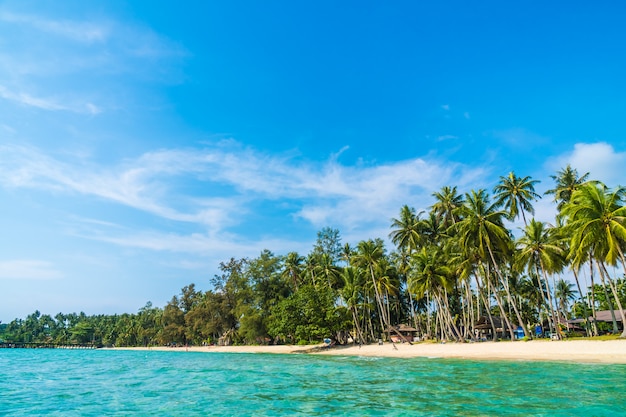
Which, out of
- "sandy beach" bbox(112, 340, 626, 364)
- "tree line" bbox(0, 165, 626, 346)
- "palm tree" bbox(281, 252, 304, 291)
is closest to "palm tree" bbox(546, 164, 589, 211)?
"tree line" bbox(0, 165, 626, 346)

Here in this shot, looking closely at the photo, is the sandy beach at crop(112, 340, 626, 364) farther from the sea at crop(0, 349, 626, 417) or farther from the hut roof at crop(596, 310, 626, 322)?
the hut roof at crop(596, 310, 626, 322)

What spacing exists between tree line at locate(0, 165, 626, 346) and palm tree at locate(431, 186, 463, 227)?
0.14 m

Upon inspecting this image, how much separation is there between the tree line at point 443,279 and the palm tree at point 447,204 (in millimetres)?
137

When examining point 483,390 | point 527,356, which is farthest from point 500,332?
point 483,390

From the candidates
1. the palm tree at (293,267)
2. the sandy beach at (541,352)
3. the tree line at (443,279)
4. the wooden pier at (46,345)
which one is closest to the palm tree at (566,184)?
the tree line at (443,279)

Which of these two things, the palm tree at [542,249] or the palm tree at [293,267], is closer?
the palm tree at [542,249]

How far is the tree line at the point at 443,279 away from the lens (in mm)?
33531

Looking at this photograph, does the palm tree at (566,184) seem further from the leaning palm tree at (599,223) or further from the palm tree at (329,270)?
the palm tree at (329,270)

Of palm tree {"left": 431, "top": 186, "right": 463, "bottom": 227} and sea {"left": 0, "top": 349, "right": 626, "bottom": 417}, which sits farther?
palm tree {"left": 431, "top": 186, "right": 463, "bottom": 227}

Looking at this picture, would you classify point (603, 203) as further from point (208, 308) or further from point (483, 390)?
point (208, 308)

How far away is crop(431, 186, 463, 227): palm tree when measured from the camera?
166 feet

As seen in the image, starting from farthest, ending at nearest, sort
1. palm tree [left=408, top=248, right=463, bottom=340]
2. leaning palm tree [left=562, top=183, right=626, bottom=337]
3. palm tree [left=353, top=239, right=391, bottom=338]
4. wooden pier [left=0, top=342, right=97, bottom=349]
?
wooden pier [left=0, top=342, right=97, bottom=349] < palm tree [left=353, top=239, right=391, bottom=338] < palm tree [left=408, top=248, right=463, bottom=340] < leaning palm tree [left=562, top=183, right=626, bottom=337]

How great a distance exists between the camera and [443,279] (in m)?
41.7

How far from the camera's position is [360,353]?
136 ft
